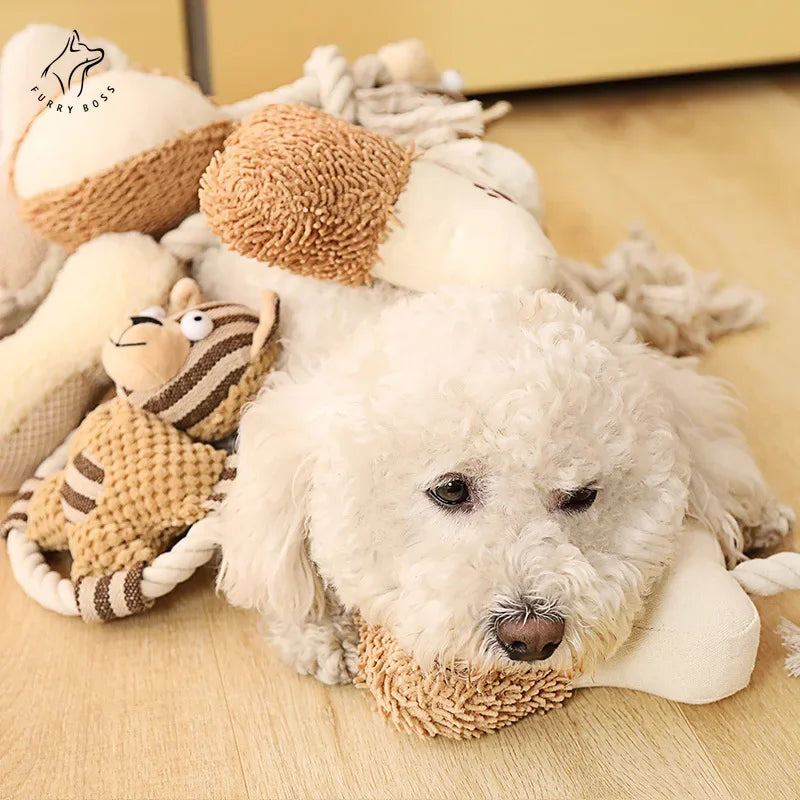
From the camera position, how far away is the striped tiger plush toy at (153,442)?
1026 mm

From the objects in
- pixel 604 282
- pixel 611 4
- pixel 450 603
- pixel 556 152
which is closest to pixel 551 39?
pixel 611 4

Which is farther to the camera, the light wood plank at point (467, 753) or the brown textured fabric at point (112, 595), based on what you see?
the brown textured fabric at point (112, 595)

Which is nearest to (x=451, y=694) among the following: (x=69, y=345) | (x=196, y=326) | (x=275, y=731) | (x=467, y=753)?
(x=467, y=753)

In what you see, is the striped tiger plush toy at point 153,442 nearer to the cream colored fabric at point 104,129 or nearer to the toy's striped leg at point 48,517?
the toy's striped leg at point 48,517

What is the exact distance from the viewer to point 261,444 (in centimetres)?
92

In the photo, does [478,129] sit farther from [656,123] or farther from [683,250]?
[656,123]

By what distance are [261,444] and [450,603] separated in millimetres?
229

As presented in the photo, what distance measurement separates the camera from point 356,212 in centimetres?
107

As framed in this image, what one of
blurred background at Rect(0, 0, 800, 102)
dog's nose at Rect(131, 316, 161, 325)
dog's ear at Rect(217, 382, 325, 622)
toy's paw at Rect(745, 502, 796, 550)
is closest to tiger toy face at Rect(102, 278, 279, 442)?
dog's nose at Rect(131, 316, 161, 325)

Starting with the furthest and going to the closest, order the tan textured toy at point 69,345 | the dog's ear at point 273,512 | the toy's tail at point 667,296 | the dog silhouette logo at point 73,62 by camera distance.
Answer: the toy's tail at point 667,296 → the dog silhouette logo at point 73,62 → the tan textured toy at point 69,345 → the dog's ear at point 273,512

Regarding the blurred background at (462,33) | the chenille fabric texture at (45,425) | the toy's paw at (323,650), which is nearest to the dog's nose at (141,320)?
the chenille fabric texture at (45,425)

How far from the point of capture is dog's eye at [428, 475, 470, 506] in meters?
0.84

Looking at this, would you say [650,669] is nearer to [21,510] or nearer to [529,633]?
[529,633]

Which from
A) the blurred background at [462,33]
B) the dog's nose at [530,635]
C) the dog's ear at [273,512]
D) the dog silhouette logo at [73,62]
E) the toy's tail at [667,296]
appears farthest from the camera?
the blurred background at [462,33]
